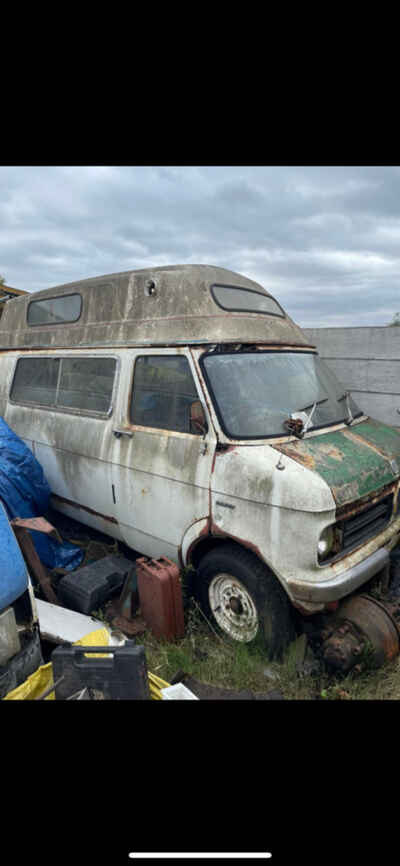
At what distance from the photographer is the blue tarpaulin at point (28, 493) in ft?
13.0

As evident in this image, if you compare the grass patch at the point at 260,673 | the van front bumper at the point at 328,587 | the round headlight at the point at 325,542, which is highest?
the round headlight at the point at 325,542

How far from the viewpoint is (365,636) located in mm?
2689

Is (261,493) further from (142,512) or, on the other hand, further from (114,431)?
(114,431)

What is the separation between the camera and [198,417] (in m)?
2.99

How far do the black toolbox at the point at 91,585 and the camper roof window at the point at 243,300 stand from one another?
2.28m

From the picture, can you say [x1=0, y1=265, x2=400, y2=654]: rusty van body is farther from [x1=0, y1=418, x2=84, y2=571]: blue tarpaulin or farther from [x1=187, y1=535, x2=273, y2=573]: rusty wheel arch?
[x1=0, y1=418, x2=84, y2=571]: blue tarpaulin

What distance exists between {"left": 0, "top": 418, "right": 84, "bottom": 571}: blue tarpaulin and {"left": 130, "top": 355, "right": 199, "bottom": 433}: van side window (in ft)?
4.19

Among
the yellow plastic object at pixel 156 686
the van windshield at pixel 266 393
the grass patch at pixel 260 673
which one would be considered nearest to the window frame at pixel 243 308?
the van windshield at pixel 266 393

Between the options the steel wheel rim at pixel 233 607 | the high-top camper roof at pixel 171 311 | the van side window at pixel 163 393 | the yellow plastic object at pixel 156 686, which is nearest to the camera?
the yellow plastic object at pixel 156 686

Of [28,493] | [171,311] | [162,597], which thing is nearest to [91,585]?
[162,597]

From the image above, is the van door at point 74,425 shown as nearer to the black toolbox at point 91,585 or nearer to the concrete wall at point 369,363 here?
the black toolbox at point 91,585

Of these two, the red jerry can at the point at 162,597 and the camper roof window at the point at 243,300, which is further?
the camper roof window at the point at 243,300

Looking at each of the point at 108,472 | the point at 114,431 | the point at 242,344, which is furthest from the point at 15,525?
the point at 242,344

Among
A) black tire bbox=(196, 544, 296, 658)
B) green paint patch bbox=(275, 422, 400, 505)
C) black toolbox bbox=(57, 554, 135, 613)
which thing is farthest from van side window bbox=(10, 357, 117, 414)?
green paint patch bbox=(275, 422, 400, 505)
